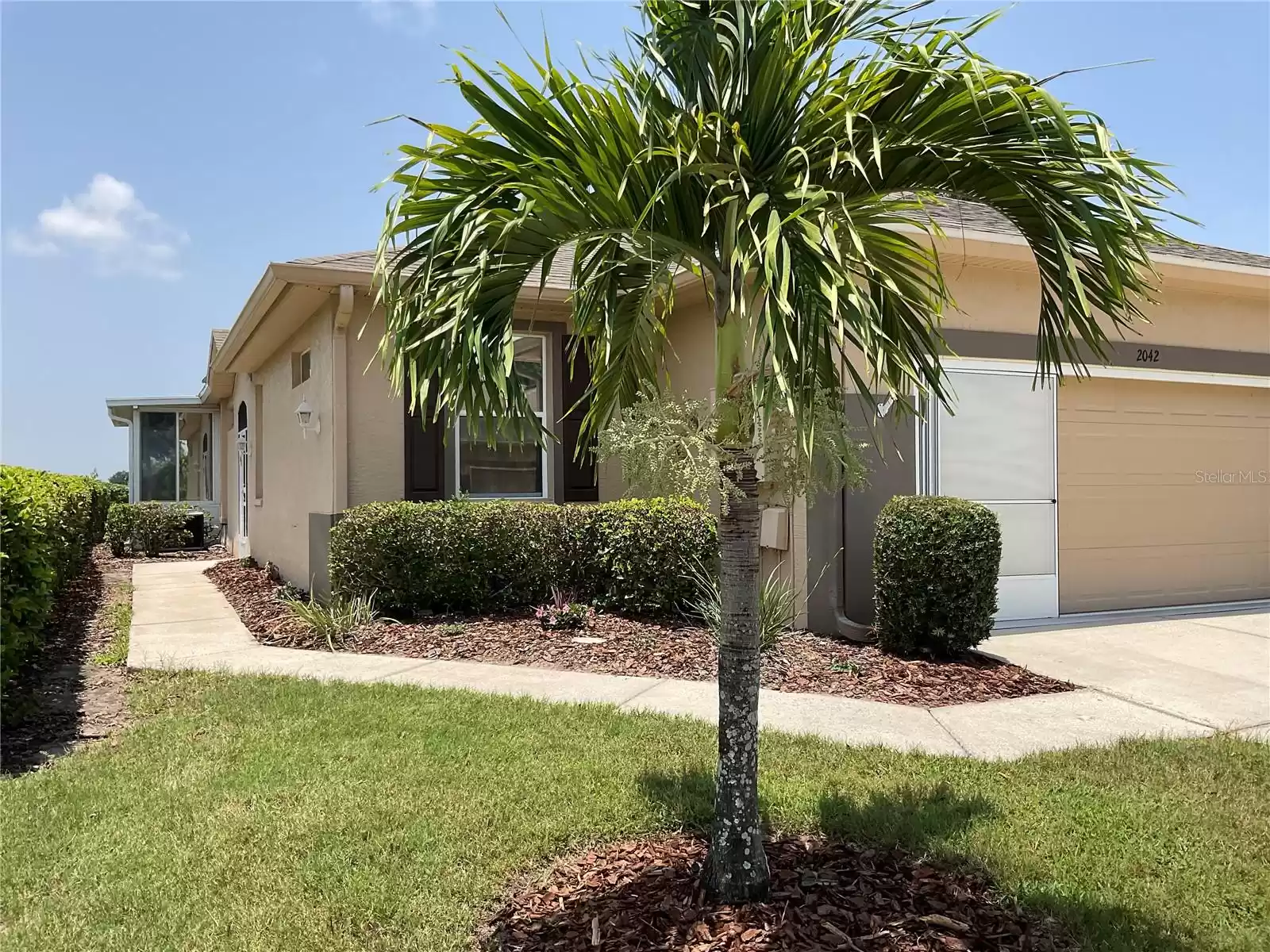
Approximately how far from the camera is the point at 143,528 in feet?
57.8

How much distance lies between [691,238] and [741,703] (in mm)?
1710

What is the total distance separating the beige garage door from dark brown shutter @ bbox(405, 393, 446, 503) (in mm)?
6981

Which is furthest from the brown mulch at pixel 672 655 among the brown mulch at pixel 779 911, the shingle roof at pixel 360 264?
the shingle roof at pixel 360 264

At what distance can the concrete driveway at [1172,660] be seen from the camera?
570cm

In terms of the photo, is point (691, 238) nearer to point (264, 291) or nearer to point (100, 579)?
point (264, 291)

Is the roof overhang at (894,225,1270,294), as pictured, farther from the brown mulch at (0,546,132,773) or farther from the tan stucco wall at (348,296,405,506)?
the brown mulch at (0,546,132,773)

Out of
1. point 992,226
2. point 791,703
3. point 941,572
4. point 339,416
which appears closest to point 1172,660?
point 941,572

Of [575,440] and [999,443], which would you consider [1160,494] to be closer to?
[999,443]

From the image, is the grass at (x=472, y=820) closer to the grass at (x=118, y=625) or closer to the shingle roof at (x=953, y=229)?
the grass at (x=118, y=625)

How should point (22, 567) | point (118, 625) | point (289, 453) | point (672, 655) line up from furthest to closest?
point (289, 453) → point (118, 625) → point (672, 655) → point (22, 567)

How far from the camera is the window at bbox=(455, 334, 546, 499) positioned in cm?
979

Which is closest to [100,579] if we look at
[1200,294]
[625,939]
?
[625,939]

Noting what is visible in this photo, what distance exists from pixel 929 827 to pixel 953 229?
19.5 ft

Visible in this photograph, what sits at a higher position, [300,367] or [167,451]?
[300,367]
